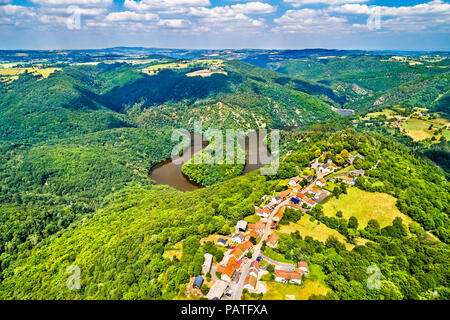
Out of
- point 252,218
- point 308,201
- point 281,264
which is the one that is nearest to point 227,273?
point 281,264

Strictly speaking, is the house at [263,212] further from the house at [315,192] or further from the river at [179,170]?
the river at [179,170]

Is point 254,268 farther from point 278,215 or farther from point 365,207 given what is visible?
point 365,207

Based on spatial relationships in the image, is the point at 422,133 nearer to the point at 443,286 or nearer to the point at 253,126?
the point at 253,126

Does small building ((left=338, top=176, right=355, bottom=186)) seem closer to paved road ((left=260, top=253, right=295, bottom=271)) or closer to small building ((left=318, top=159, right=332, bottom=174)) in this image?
small building ((left=318, top=159, right=332, bottom=174))

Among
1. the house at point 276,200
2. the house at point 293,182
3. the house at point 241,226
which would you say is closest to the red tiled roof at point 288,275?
the house at point 241,226

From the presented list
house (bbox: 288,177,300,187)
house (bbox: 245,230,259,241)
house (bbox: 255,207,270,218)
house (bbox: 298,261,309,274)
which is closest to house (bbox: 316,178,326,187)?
house (bbox: 288,177,300,187)

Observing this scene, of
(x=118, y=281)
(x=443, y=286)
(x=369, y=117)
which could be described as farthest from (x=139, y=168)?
(x=369, y=117)
